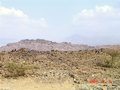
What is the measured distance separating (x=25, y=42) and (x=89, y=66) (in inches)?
1001

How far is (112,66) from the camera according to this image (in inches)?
1062

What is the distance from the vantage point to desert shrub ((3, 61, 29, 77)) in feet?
78.9

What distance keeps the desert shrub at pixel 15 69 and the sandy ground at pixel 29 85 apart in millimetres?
664

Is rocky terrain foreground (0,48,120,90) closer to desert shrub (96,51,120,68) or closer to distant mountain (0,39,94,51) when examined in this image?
desert shrub (96,51,120,68)

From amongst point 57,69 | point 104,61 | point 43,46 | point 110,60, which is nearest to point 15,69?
point 57,69

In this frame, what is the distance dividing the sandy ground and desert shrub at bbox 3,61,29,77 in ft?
2.18

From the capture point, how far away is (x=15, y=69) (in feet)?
79.2

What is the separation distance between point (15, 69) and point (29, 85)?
1974 mm

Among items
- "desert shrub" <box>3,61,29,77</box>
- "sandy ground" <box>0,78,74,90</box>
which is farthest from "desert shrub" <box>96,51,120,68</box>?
"desert shrub" <box>3,61,29,77</box>

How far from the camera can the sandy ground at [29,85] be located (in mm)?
21984

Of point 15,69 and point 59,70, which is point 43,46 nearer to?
point 59,70

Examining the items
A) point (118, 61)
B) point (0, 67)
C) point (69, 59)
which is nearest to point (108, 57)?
point (118, 61)

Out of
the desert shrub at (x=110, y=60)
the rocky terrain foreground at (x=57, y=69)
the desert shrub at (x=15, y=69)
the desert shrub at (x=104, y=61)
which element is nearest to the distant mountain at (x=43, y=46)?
the rocky terrain foreground at (x=57, y=69)

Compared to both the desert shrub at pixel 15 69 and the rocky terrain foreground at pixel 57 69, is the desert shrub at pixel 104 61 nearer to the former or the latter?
the rocky terrain foreground at pixel 57 69
